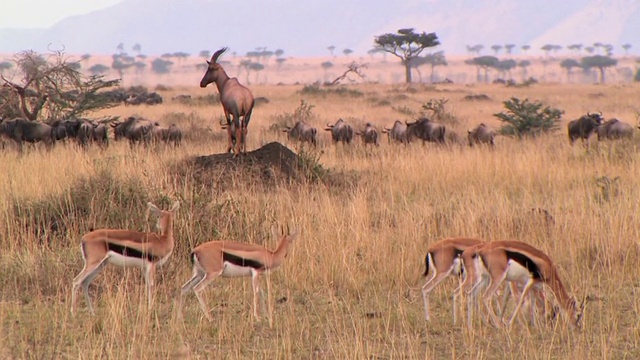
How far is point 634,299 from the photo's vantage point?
22.3ft

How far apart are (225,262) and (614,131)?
47.4 feet

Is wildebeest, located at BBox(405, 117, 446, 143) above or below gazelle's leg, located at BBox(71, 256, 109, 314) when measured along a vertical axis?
below

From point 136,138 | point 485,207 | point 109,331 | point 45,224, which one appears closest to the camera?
point 109,331

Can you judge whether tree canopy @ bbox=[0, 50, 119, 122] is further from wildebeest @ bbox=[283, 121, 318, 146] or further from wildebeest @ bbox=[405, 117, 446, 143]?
wildebeest @ bbox=[405, 117, 446, 143]

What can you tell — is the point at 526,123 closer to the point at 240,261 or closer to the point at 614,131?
the point at 614,131

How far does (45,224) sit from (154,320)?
3.19m

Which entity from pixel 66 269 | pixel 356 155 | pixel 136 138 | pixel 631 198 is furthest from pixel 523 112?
pixel 66 269

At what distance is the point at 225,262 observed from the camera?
20.8ft

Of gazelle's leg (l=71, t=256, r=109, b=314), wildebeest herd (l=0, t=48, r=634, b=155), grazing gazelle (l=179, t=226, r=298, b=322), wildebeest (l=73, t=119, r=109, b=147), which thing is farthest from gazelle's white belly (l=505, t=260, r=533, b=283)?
wildebeest (l=73, t=119, r=109, b=147)

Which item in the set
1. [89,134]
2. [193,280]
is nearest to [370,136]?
[89,134]

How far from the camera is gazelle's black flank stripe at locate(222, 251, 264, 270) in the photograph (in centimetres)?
636

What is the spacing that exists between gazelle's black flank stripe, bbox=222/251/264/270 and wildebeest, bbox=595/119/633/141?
13.7 metres

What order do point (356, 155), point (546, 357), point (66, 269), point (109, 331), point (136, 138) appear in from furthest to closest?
point (136, 138), point (356, 155), point (66, 269), point (109, 331), point (546, 357)

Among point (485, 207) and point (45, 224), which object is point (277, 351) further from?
point (485, 207)
